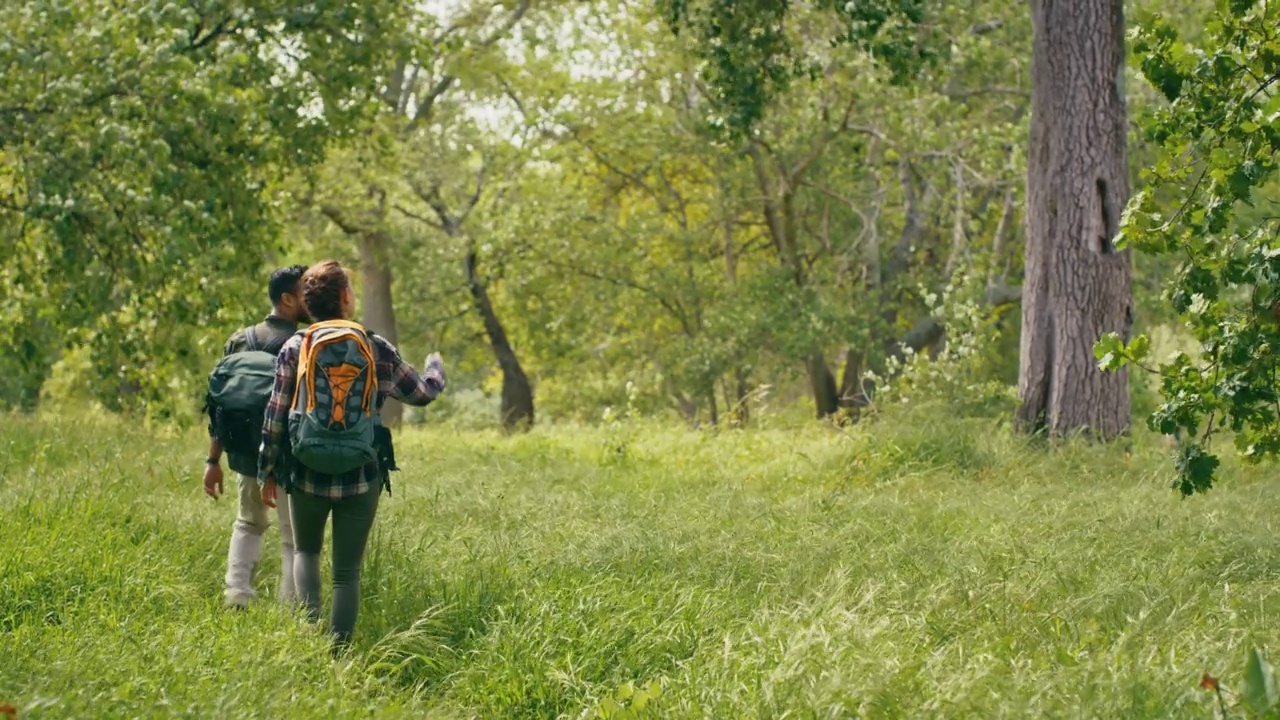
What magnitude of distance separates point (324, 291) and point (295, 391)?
440 mm

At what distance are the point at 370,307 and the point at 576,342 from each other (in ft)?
22.7

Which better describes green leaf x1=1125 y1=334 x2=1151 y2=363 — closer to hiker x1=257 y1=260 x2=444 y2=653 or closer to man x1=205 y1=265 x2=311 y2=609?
hiker x1=257 y1=260 x2=444 y2=653

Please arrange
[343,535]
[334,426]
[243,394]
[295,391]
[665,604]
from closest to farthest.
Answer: [334,426] → [343,535] → [295,391] → [665,604] → [243,394]

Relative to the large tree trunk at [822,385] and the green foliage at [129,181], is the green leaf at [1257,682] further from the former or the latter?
the large tree trunk at [822,385]

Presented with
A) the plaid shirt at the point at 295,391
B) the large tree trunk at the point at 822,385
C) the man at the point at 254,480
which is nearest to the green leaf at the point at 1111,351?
the plaid shirt at the point at 295,391

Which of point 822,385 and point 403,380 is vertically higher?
point 403,380

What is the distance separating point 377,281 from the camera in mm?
27797

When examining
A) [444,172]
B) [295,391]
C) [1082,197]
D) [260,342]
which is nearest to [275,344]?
[260,342]

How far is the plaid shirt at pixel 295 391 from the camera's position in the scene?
5.65 m

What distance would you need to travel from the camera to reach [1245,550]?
7.11m

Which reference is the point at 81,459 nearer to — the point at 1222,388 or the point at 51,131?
the point at 51,131

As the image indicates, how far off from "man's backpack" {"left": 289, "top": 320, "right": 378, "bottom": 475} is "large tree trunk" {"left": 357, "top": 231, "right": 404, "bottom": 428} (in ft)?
72.4

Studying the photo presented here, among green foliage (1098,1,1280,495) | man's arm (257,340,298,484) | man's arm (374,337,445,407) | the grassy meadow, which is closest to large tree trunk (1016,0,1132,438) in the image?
the grassy meadow

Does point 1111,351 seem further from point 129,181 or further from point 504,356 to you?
point 504,356
